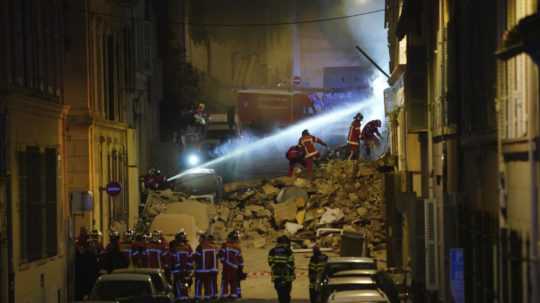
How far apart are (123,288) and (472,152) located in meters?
6.42

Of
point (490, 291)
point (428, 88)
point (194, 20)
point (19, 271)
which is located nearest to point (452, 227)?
point (490, 291)

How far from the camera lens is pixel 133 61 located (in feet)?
123

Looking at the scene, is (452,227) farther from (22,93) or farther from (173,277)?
(22,93)

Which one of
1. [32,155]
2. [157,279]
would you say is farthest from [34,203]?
[157,279]

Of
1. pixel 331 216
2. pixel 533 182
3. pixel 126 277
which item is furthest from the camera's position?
pixel 331 216

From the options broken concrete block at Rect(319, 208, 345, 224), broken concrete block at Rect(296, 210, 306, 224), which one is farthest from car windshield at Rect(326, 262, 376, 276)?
broken concrete block at Rect(296, 210, 306, 224)

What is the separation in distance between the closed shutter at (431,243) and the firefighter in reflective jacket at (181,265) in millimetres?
6080

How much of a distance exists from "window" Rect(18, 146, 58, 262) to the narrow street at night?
0.07 metres

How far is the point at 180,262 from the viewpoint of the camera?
885 inches

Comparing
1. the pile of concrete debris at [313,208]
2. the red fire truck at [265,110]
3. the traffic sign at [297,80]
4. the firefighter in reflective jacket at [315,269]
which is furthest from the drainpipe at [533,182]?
the traffic sign at [297,80]

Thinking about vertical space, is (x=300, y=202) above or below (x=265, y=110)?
below

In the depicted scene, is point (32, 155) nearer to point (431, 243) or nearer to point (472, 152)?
point (431, 243)

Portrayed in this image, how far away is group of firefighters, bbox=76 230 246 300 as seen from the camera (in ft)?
74.0

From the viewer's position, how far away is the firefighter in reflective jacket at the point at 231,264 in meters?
22.6
